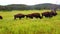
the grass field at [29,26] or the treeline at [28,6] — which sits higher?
the treeline at [28,6]

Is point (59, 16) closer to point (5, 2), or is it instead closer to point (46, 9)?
point (46, 9)

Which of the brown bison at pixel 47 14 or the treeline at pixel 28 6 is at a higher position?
the treeline at pixel 28 6

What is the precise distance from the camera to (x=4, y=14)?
2.50 meters

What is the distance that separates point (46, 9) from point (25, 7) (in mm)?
326

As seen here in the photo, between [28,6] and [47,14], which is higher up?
[28,6]

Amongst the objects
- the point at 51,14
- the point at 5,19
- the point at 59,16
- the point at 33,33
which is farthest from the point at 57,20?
the point at 5,19

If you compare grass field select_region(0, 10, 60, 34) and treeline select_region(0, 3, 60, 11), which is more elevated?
treeline select_region(0, 3, 60, 11)

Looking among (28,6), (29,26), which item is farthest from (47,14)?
(29,26)

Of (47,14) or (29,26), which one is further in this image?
(47,14)

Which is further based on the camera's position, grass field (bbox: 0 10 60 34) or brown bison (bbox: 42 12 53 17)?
brown bison (bbox: 42 12 53 17)

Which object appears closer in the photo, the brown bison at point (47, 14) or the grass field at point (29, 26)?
the grass field at point (29, 26)

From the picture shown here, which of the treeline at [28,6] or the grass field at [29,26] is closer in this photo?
the grass field at [29,26]

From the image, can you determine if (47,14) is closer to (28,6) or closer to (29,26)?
(28,6)

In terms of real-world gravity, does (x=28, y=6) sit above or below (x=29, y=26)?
above
